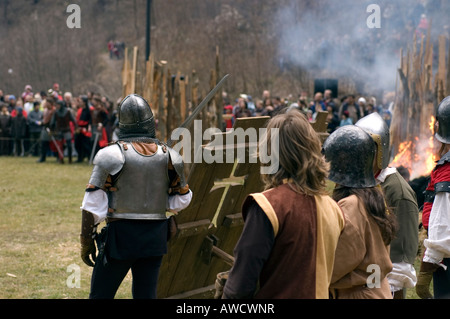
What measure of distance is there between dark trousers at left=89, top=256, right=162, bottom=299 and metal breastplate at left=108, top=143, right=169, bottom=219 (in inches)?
11.1

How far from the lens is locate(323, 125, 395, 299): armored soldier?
3074mm

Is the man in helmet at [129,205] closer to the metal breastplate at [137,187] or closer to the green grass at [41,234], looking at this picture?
the metal breastplate at [137,187]

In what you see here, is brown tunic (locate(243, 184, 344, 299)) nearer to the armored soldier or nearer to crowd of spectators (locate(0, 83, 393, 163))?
the armored soldier

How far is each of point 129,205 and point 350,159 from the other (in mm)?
1472

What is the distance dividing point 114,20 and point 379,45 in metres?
26.3

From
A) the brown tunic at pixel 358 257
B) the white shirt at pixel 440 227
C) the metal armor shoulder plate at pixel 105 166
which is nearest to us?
the brown tunic at pixel 358 257

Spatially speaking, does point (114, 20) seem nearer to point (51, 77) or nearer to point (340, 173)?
point (51, 77)

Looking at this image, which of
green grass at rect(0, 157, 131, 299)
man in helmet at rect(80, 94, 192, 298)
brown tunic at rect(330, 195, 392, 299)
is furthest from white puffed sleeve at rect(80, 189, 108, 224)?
green grass at rect(0, 157, 131, 299)

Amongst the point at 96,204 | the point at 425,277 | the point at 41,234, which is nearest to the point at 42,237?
the point at 41,234

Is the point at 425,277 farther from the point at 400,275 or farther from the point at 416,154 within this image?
Answer: the point at 416,154

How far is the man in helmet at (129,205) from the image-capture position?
4102 mm

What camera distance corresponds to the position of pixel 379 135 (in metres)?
3.70

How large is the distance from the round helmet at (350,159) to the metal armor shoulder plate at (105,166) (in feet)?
4.44

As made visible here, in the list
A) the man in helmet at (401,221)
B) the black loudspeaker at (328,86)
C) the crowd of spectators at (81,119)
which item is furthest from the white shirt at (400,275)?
the black loudspeaker at (328,86)
